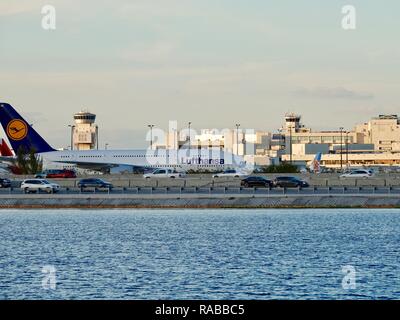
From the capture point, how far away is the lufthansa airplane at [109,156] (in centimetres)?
18175

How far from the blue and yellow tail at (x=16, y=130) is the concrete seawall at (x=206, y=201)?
7357 centimetres

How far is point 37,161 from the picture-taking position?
183875 mm

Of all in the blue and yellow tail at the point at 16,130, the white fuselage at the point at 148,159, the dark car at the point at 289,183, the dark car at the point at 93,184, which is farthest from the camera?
the blue and yellow tail at the point at 16,130

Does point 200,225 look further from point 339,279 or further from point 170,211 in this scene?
point 339,279

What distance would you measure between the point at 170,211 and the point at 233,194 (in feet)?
29.1

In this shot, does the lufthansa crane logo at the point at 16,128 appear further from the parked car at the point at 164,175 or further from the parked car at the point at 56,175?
the parked car at the point at 164,175

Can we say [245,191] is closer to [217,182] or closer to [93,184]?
[217,182]

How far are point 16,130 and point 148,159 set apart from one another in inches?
892

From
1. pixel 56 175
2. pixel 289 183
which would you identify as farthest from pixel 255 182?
pixel 56 175

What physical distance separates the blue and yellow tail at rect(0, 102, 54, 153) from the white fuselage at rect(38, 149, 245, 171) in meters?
3.40

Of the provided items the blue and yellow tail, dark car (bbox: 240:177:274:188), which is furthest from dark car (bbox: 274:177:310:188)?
the blue and yellow tail

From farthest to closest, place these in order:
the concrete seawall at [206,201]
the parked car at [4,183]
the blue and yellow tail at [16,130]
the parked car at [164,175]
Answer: the blue and yellow tail at [16,130]
the parked car at [164,175]
the parked car at [4,183]
the concrete seawall at [206,201]

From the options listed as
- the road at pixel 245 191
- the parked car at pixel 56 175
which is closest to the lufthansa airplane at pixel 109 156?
the parked car at pixel 56 175
